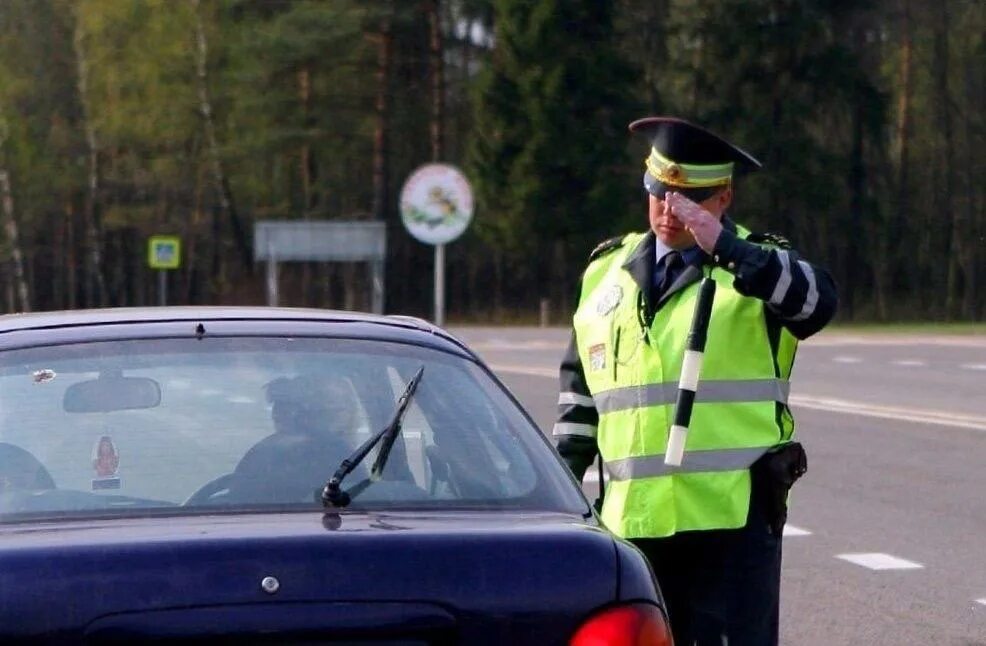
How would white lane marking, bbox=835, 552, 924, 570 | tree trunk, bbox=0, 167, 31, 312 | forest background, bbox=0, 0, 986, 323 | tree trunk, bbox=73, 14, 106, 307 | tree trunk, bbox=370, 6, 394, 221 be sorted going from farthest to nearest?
tree trunk, bbox=0, 167, 31, 312 < tree trunk, bbox=73, 14, 106, 307 < forest background, bbox=0, 0, 986, 323 < tree trunk, bbox=370, 6, 394, 221 < white lane marking, bbox=835, 552, 924, 570

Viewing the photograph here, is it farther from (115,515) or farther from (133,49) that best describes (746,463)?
(133,49)

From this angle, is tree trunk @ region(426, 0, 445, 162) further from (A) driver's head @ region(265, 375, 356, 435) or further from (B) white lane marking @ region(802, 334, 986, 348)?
(A) driver's head @ region(265, 375, 356, 435)

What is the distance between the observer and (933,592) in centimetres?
861

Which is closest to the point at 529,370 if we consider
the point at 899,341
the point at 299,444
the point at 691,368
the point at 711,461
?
the point at 899,341

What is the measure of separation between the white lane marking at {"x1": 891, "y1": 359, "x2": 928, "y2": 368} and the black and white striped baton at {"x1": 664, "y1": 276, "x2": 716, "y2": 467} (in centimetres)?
2271

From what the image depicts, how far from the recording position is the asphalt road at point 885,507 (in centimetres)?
805

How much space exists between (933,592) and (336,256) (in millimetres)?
26847

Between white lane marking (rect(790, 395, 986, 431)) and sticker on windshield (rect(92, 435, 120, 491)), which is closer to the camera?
sticker on windshield (rect(92, 435, 120, 491))

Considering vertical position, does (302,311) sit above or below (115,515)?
above

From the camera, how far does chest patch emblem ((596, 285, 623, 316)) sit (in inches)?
192

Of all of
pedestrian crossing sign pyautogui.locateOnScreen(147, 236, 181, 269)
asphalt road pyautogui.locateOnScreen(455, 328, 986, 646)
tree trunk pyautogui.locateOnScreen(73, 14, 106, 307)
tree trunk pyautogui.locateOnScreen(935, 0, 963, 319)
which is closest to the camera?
asphalt road pyautogui.locateOnScreen(455, 328, 986, 646)

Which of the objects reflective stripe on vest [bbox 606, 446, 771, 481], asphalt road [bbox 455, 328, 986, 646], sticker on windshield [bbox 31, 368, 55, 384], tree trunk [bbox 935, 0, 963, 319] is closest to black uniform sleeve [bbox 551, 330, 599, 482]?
reflective stripe on vest [bbox 606, 446, 771, 481]

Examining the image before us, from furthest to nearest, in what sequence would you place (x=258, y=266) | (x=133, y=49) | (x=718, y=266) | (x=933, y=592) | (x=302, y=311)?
(x=258, y=266), (x=133, y=49), (x=933, y=592), (x=718, y=266), (x=302, y=311)

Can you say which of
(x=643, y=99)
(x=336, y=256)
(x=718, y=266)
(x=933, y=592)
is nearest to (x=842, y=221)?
(x=643, y=99)
